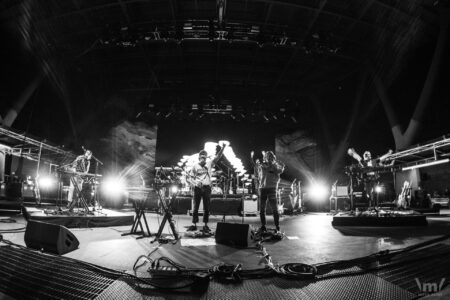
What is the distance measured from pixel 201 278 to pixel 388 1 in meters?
12.9

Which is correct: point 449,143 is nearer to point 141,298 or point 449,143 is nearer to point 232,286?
point 232,286

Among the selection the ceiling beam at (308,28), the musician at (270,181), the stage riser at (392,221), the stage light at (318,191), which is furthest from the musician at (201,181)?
the stage light at (318,191)

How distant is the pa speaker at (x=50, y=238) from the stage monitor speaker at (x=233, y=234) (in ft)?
7.45

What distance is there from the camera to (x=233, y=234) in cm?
418

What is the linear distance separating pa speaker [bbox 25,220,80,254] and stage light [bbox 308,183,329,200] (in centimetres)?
1361

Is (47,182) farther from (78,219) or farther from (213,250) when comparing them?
(213,250)

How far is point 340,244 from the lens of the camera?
167 inches

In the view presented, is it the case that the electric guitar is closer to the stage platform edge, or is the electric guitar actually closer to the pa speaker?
the stage platform edge

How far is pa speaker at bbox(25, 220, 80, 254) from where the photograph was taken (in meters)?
3.25

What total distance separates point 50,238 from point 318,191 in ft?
47.7

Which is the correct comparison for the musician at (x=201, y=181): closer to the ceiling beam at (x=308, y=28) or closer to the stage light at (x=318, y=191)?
the ceiling beam at (x=308, y=28)

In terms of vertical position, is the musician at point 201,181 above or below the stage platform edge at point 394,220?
above

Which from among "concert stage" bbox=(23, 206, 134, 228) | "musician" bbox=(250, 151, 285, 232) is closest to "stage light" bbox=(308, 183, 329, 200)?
"musician" bbox=(250, 151, 285, 232)

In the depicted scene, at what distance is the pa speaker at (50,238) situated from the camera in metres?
3.25
